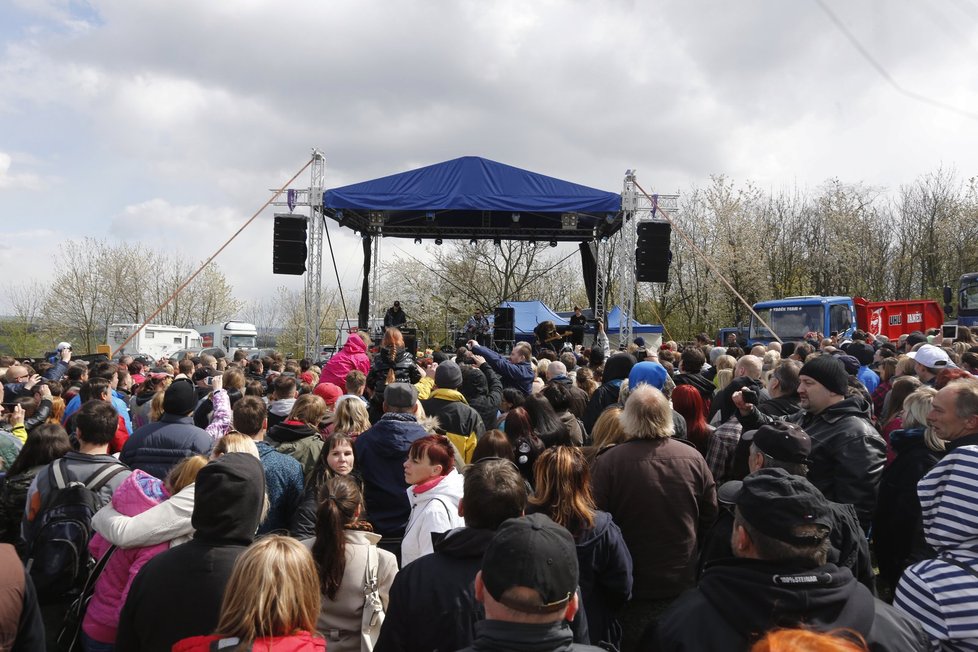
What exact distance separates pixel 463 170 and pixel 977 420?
11.8 metres

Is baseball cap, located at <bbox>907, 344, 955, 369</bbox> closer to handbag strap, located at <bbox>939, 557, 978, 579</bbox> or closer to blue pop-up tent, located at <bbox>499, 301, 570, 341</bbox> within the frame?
handbag strap, located at <bbox>939, 557, 978, 579</bbox>

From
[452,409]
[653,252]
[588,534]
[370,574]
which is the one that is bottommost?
[370,574]

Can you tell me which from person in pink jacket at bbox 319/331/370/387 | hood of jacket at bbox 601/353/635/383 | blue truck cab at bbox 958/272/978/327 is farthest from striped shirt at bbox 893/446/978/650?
blue truck cab at bbox 958/272/978/327

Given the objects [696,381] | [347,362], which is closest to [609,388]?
[696,381]

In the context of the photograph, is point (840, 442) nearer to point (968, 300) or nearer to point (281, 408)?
point (281, 408)

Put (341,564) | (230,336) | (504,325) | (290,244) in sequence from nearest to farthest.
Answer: (341,564) < (290,244) < (504,325) < (230,336)

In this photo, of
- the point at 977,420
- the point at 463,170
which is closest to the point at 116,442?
the point at 977,420

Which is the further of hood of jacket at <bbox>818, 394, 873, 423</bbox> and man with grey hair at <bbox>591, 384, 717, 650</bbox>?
hood of jacket at <bbox>818, 394, 873, 423</bbox>

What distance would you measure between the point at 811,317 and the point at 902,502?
1629 cm

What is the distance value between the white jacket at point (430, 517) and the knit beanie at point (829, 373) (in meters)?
2.15

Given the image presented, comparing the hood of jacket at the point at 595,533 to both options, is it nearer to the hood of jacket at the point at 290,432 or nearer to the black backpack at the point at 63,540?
the hood of jacket at the point at 290,432

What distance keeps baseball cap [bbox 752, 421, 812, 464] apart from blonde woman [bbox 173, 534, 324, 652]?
79.4 inches

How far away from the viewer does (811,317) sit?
1795 centimetres

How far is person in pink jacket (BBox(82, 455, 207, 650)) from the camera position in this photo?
281 centimetres
